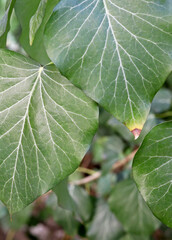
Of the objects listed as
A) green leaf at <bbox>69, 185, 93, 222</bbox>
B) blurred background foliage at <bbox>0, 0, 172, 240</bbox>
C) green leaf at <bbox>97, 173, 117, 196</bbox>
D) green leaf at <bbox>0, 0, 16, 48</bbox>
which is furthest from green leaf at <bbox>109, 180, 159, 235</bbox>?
green leaf at <bbox>0, 0, 16, 48</bbox>

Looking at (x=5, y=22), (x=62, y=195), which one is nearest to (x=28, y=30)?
(x=5, y=22)

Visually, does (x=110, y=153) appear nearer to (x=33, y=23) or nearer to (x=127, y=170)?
(x=127, y=170)

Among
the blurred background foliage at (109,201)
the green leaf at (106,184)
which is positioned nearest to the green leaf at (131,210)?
the blurred background foliage at (109,201)

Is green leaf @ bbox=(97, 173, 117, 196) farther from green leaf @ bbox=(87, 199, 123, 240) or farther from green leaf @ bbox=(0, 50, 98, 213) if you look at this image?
green leaf @ bbox=(0, 50, 98, 213)

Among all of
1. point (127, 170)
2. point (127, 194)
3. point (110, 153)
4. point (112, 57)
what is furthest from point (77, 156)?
point (110, 153)

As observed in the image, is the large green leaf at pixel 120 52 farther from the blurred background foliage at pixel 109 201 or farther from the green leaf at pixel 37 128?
the blurred background foliage at pixel 109 201

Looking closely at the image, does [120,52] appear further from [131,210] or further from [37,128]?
[131,210]
